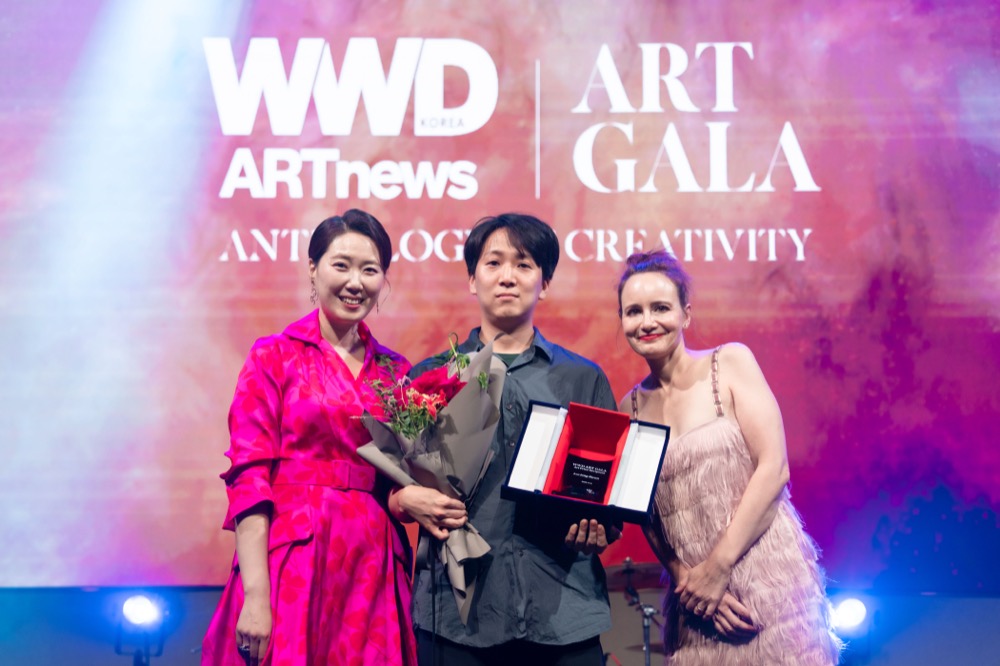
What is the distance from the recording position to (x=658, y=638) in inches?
132

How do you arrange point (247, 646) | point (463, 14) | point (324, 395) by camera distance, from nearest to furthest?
1. point (247, 646)
2. point (324, 395)
3. point (463, 14)

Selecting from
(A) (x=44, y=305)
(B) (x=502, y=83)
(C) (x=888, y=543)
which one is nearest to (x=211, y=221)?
(A) (x=44, y=305)

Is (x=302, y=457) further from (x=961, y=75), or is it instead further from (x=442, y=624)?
(x=961, y=75)

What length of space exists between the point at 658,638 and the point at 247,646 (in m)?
1.83

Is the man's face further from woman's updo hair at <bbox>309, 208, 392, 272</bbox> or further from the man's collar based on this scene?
woman's updo hair at <bbox>309, 208, 392, 272</bbox>

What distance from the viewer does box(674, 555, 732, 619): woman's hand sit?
2.13m

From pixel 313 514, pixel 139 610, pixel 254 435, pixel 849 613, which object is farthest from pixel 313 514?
pixel 849 613

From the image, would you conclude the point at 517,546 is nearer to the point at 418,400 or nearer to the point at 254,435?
the point at 418,400

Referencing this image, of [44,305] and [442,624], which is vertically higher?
[44,305]

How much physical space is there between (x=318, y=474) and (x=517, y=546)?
466 millimetres

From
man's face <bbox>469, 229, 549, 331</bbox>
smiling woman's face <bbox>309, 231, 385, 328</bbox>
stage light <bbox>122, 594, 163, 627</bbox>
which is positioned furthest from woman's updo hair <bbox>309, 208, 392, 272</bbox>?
stage light <bbox>122, 594, 163, 627</bbox>

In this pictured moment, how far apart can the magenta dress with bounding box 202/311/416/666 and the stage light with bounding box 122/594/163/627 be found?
4.30 feet

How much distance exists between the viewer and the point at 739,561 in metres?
2.18

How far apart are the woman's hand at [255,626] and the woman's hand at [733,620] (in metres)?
1.01
